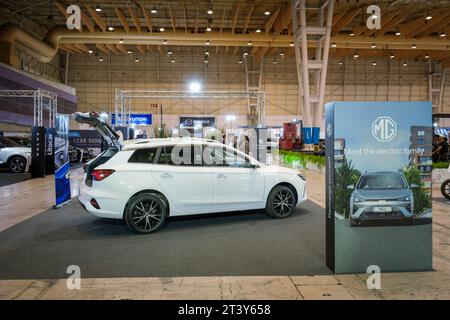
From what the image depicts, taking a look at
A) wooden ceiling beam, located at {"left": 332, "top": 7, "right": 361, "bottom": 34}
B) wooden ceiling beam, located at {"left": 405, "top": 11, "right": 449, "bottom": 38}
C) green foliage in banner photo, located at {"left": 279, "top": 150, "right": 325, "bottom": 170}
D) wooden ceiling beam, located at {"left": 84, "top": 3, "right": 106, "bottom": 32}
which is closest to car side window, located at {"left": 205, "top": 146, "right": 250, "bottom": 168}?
green foliage in banner photo, located at {"left": 279, "top": 150, "right": 325, "bottom": 170}

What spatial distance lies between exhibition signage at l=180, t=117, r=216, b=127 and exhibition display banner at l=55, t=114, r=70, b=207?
24.7m

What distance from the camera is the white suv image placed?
1536 centimetres

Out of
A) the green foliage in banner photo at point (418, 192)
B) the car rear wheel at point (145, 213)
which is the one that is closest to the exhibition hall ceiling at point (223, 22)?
the car rear wheel at point (145, 213)

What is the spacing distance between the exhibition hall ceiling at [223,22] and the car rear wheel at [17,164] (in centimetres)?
1095

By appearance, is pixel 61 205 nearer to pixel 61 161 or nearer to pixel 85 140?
pixel 61 161

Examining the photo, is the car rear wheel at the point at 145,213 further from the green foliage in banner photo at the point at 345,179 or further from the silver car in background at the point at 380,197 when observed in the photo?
the silver car in background at the point at 380,197

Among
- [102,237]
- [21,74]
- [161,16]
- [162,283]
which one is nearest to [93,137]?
[21,74]

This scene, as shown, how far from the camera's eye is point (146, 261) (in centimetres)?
457

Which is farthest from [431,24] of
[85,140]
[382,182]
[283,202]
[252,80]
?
[382,182]

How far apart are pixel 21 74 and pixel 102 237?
2094 cm

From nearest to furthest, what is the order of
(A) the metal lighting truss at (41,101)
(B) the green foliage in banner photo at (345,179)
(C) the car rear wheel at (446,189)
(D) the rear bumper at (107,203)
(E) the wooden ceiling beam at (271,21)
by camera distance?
(B) the green foliage in banner photo at (345,179), (D) the rear bumper at (107,203), (C) the car rear wheel at (446,189), (A) the metal lighting truss at (41,101), (E) the wooden ceiling beam at (271,21)

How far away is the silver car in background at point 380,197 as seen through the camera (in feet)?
13.1

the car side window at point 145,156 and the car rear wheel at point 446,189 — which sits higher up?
the car side window at point 145,156

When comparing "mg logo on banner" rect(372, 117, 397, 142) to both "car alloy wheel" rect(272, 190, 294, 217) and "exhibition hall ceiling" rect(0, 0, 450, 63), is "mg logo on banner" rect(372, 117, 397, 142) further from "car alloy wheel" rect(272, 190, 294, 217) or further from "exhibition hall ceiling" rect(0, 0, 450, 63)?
"exhibition hall ceiling" rect(0, 0, 450, 63)
